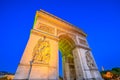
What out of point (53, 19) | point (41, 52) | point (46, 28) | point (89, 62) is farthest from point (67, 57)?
point (41, 52)

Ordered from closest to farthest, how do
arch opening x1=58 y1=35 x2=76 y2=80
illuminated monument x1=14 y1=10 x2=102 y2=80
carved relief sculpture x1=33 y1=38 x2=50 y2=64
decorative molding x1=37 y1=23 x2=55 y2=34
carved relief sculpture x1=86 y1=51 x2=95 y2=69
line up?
illuminated monument x1=14 y1=10 x2=102 y2=80, carved relief sculpture x1=33 y1=38 x2=50 y2=64, decorative molding x1=37 y1=23 x2=55 y2=34, carved relief sculpture x1=86 y1=51 x2=95 y2=69, arch opening x1=58 y1=35 x2=76 y2=80

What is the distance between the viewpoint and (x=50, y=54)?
246 inches

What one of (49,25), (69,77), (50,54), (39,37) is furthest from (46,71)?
(69,77)

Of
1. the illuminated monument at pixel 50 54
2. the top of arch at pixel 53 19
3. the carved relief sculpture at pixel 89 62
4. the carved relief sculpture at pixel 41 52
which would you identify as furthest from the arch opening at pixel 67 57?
the carved relief sculpture at pixel 41 52

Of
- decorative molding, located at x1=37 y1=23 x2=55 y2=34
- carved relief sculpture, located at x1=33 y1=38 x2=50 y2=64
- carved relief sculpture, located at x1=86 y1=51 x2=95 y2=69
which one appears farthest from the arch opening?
carved relief sculpture, located at x1=33 y1=38 x2=50 y2=64

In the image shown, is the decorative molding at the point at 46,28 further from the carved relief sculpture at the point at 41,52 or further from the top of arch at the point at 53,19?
the carved relief sculpture at the point at 41,52

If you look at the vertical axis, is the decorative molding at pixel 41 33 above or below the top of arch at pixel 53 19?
below

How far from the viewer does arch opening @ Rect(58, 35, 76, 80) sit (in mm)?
9352

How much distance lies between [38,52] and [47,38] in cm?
161

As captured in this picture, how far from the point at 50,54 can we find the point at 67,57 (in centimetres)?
469

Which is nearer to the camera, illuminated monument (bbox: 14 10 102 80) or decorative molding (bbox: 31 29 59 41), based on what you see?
illuminated monument (bbox: 14 10 102 80)

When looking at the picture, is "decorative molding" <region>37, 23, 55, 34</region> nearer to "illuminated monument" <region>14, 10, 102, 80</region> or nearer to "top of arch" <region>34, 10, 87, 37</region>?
"illuminated monument" <region>14, 10, 102, 80</region>

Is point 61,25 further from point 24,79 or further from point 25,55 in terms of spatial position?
point 24,79

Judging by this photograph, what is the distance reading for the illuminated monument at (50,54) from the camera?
4969mm
